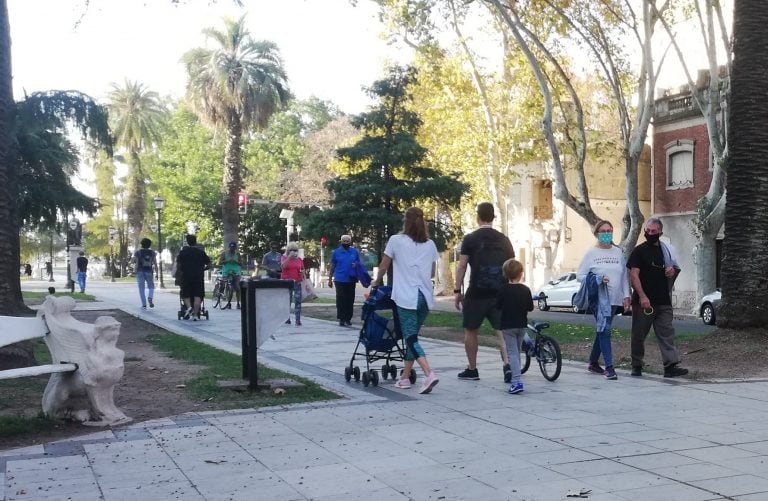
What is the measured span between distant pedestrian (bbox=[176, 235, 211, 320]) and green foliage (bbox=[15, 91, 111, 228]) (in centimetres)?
329

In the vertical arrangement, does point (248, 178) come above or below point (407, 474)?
above

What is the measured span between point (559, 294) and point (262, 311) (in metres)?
24.0

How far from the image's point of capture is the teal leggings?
8.37m

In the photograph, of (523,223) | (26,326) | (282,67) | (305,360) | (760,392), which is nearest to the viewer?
(26,326)

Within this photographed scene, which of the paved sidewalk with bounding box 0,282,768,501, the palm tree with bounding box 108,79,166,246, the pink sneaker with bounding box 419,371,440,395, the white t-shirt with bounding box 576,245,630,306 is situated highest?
the palm tree with bounding box 108,79,166,246

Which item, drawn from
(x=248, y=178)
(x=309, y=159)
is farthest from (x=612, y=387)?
(x=248, y=178)

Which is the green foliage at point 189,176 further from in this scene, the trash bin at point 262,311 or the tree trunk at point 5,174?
the trash bin at point 262,311

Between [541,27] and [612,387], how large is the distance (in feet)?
55.2

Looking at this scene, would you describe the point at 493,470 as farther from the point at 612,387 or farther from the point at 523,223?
the point at 523,223

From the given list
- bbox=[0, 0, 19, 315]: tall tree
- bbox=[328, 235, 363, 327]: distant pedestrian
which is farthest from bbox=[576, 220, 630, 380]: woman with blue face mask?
bbox=[328, 235, 363, 327]: distant pedestrian

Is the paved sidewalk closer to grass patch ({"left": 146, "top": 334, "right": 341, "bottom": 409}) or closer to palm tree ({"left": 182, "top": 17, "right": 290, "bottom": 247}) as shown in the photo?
grass patch ({"left": 146, "top": 334, "right": 341, "bottom": 409})

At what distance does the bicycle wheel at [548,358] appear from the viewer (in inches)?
355

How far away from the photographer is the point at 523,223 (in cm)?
4338

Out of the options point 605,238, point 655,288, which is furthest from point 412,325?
point 655,288
